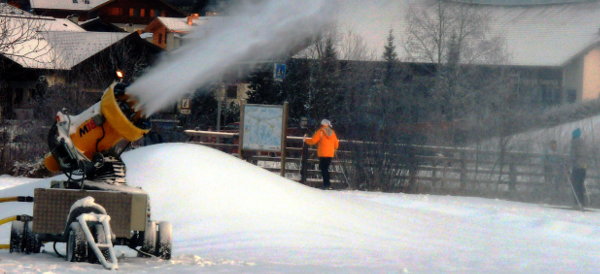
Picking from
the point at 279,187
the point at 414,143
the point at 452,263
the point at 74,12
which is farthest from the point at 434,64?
the point at 74,12

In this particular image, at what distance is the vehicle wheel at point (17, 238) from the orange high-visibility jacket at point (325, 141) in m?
17.0

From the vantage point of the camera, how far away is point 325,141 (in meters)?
28.6

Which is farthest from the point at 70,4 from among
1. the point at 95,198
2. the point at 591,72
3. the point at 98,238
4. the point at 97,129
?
the point at 98,238

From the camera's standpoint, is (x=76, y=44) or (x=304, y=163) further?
(x=76, y=44)

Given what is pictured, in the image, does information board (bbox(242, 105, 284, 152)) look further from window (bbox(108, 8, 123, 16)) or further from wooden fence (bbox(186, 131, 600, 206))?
window (bbox(108, 8, 123, 16))

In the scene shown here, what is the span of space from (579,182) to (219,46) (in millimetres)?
17281

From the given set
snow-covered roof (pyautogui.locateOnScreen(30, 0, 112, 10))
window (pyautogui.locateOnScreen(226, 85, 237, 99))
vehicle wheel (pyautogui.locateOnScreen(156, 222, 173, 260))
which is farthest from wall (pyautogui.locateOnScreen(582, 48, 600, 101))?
snow-covered roof (pyautogui.locateOnScreen(30, 0, 112, 10))

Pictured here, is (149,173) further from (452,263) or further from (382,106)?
(382,106)

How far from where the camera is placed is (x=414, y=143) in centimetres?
3206

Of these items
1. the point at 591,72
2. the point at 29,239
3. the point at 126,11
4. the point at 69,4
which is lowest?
the point at 29,239

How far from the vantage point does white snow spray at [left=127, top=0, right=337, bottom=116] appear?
39.2 ft

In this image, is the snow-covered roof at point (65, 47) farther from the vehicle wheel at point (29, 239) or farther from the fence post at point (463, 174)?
the vehicle wheel at point (29, 239)

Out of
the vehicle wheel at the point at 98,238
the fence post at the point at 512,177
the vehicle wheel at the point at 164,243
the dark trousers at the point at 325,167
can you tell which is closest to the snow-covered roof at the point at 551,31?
the fence post at the point at 512,177

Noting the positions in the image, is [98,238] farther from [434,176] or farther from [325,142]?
[434,176]
